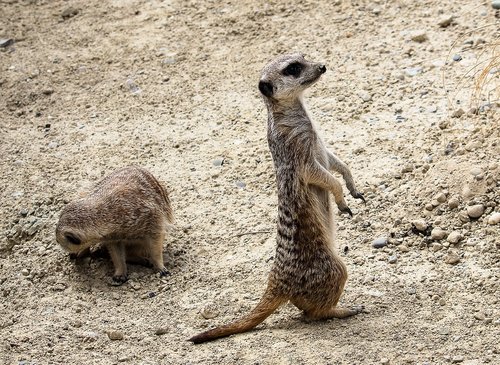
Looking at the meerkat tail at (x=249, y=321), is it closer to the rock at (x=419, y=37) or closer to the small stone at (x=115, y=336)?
the small stone at (x=115, y=336)

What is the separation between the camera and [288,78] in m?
3.85

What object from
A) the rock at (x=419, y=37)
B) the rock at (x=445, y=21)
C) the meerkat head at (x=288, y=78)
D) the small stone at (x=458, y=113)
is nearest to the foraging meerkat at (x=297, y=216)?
the meerkat head at (x=288, y=78)

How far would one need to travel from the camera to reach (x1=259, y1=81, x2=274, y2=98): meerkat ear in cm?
383

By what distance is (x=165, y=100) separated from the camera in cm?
596

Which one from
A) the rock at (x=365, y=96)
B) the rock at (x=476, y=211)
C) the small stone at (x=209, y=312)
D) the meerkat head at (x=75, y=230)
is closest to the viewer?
the small stone at (x=209, y=312)

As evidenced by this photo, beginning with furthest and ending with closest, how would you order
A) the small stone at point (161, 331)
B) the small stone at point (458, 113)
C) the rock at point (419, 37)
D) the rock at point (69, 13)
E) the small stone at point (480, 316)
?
1. the rock at point (69, 13)
2. the rock at point (419, 37)
3. the small stone at point (458, 113)
4. the small stone at point (161, 331)
5. the small stone at point (480, 316)

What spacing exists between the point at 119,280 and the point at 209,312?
26.7 inches

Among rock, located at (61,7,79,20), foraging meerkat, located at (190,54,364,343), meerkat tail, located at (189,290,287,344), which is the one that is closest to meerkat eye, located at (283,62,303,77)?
foraging meerkat, located at (190,54,364,343)

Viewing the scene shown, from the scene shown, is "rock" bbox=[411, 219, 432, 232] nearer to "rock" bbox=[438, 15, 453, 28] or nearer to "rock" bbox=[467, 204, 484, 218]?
"rock" bbox=[467, 204, 484, 218]

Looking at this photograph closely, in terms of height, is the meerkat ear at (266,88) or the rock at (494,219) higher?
the meerkat ear at (266,88)

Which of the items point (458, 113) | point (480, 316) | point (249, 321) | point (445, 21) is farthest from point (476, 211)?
point (445, 21)

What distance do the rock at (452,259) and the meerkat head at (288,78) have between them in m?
1.02

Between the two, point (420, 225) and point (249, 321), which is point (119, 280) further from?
point (420, 225)

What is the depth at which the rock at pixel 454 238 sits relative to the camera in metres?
4.09
